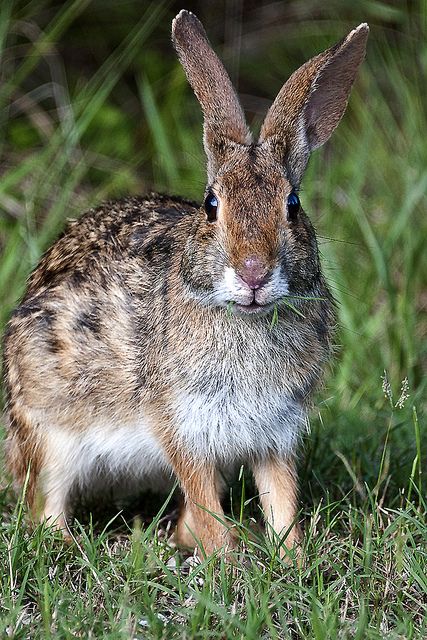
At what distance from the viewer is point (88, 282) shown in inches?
183

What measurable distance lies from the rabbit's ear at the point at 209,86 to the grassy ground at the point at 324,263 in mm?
1018

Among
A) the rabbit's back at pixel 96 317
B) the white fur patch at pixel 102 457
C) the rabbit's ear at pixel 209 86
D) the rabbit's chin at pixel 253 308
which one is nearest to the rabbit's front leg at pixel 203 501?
the white fur patch at pixel 102 457

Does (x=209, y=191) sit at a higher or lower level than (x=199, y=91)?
lower

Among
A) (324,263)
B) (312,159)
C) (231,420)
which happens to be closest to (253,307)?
(231,420)

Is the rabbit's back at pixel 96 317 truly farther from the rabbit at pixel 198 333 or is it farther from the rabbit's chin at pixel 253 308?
the rabbit's chin at pixel 253 308

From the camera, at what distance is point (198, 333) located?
421cm

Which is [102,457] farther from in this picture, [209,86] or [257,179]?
[209,86]

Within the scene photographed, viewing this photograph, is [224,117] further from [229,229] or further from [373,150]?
[373,150]

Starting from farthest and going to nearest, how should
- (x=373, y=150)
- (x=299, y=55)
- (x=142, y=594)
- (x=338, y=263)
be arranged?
(x=299, y=55) → (x=373, y=150) → (x=338, y=263) → (x=142, y=594)

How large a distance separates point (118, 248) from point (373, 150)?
3.15 m

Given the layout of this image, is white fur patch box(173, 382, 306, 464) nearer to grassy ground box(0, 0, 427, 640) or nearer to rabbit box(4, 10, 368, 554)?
rabbit box(4, 10, 368, 554)

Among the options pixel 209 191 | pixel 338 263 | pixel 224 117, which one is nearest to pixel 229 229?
pixel 209 191

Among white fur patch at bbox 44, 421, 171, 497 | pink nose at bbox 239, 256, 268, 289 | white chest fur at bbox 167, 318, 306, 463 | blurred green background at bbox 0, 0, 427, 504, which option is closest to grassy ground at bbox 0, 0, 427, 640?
blurred green background at bbox 0, 0, 427, 504

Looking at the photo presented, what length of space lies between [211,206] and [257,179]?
0.57 ft
